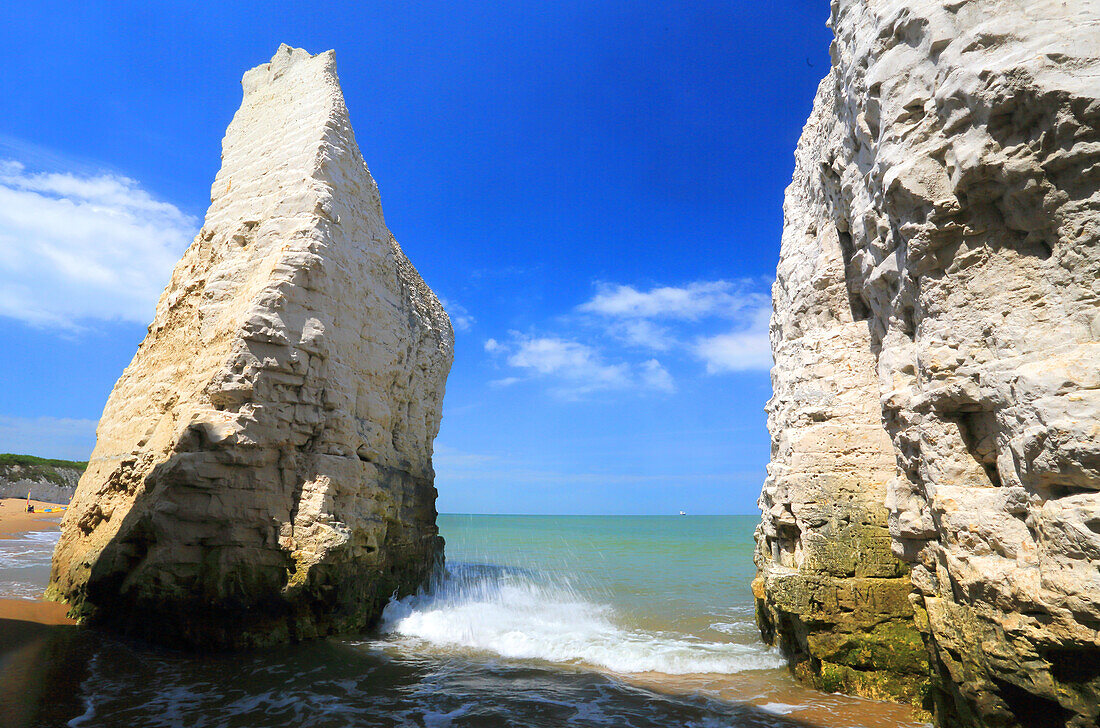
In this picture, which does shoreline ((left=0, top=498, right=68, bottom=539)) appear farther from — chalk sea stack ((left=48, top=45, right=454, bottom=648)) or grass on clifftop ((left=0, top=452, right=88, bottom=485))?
chalk sea stack ((left=48, top=45, right=454, bottom=648))

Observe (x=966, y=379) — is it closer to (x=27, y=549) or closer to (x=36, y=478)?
(x=27, y=549)

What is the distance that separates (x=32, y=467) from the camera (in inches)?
1560

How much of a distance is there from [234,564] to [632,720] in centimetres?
634

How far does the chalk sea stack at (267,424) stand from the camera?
8633 millimetres

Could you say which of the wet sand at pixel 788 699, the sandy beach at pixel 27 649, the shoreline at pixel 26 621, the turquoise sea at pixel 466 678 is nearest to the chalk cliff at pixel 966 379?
the wet sand at pixel 788 699

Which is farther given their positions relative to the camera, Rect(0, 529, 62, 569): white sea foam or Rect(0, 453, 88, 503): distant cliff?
Rect(0, 453, 88, 503): distant cliff

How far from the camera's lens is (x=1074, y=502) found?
4.00 metres

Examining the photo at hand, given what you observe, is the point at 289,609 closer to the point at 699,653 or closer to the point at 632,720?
the point at 632,720

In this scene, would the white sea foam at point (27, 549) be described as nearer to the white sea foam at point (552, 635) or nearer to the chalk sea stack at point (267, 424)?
the chalk sea stack at point (267, 424)

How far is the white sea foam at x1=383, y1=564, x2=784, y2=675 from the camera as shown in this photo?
893 centimetres

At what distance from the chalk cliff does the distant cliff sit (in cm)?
4688

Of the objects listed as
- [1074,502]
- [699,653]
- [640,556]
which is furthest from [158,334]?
[640,556]

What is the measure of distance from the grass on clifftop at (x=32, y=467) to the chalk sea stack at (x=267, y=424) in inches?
1454

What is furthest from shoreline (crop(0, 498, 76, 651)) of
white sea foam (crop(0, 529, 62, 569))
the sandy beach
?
white sea foam (crop(0, 529, 62, 569))
